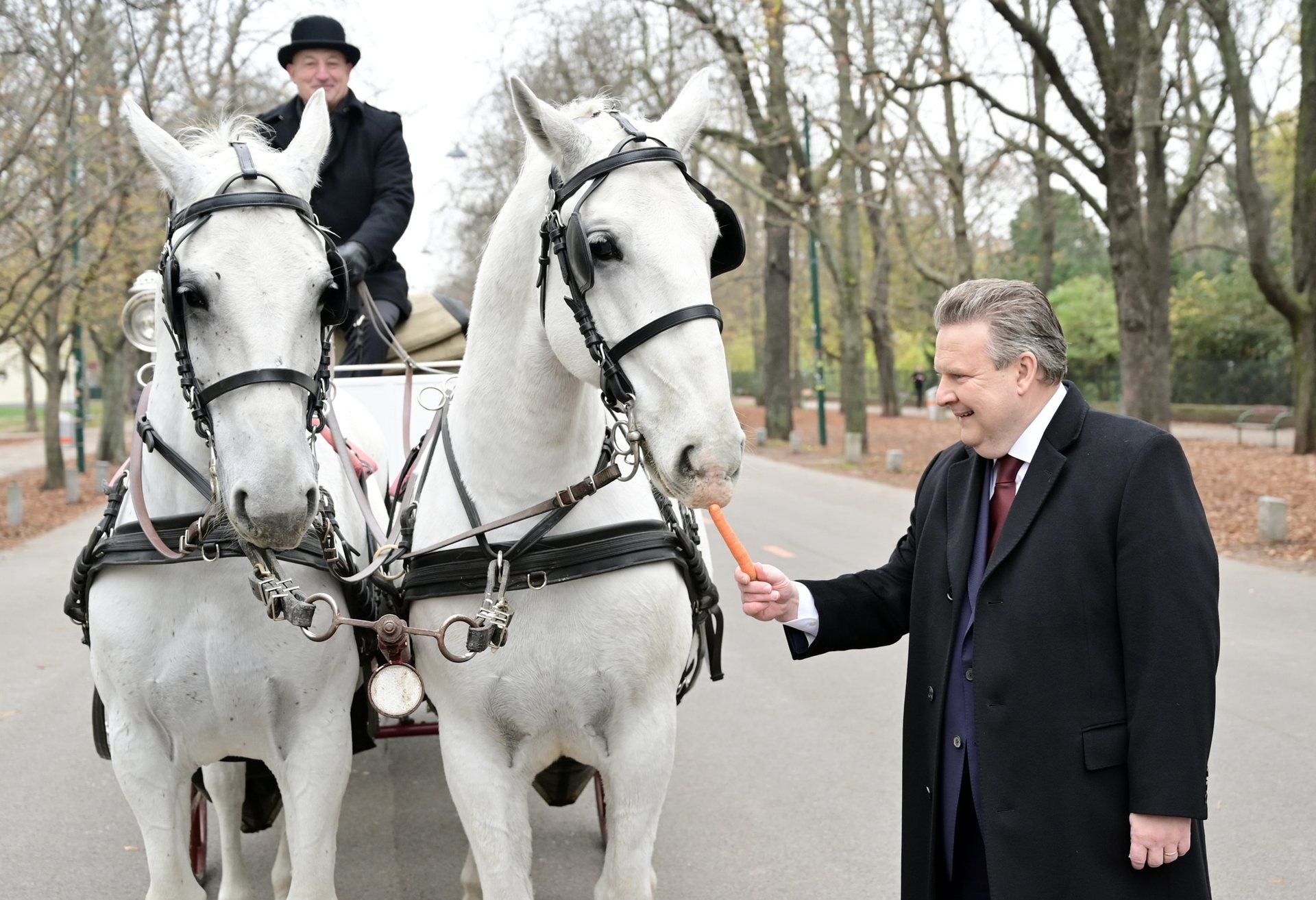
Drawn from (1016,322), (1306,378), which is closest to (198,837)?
(1016,322)

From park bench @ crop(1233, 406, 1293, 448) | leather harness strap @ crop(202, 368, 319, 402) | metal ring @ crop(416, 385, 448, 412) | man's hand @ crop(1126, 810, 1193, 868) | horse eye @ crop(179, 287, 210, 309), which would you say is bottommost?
park bench @ crop(1233, 406, 1293, 448)

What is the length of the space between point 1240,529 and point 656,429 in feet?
38.0

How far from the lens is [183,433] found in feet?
9.32

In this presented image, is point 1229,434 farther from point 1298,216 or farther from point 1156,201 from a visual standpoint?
point 1298,216

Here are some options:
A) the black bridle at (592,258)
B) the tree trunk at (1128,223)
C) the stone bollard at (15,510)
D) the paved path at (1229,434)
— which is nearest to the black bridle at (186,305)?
the black bridle at (592,258)

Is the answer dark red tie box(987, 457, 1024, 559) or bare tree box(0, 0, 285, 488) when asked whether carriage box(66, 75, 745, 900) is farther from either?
bare tree box(0, 0, 285, 488)

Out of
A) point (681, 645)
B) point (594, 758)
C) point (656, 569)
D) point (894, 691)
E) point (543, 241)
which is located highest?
point (543, 241)

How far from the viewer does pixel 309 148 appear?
2.91 meters

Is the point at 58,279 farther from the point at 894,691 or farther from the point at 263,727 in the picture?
the point at 263,727

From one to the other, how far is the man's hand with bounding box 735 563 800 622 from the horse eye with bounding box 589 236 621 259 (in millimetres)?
863

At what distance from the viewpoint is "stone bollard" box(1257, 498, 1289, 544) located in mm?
11016

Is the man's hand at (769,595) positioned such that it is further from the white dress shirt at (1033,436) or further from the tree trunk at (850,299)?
the tree trunk at (850,299)

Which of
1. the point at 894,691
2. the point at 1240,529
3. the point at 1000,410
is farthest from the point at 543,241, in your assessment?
the point at 1240,529

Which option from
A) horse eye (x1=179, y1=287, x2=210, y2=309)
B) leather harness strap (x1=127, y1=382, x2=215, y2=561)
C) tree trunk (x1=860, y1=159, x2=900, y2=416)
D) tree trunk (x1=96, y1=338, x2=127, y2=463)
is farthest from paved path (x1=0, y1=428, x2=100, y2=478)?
horse eye (x1=179, y1=287, x2=210, y2=309)
